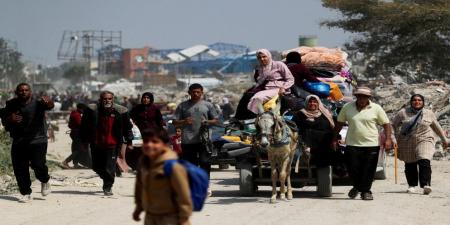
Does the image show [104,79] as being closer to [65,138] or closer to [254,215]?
[65,138]


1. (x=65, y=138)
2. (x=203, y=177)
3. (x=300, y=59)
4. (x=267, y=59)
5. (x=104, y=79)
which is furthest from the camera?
(x=104, y=79)

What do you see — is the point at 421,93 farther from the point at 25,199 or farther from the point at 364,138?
the point at 25,199

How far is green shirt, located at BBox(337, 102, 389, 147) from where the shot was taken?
13484 millimetres

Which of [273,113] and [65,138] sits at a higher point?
[273,113]

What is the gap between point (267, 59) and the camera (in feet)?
48.3

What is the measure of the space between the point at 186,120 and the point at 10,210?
283 cm

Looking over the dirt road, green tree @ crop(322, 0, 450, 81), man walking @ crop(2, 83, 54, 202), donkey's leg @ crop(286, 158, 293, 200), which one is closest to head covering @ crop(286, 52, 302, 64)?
the dirt road

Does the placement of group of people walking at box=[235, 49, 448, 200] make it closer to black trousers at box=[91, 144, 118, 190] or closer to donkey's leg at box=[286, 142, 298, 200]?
donkey's leg at box=[286, 142, 298, 200]

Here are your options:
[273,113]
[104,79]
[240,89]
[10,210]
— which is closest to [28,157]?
[10,210]

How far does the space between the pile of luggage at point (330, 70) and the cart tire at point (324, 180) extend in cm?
221

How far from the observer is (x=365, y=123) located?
531 inches

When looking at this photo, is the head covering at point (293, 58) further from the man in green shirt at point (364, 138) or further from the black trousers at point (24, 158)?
the black trousers at point (24, 158)

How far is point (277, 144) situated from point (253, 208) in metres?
1.06

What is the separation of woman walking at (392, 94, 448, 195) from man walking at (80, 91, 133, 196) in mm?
4317
